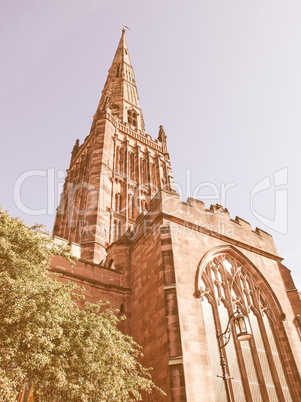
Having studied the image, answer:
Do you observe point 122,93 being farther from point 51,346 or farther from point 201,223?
point 51,346

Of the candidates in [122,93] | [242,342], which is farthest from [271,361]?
[122,93]

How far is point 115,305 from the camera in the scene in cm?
1233

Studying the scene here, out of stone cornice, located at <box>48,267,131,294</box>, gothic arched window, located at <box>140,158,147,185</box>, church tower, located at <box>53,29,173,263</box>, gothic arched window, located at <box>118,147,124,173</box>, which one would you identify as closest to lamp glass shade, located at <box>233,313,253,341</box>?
stone cornice, located at <box>48,267,131,294</box>

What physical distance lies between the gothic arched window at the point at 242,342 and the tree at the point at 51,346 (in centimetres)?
319

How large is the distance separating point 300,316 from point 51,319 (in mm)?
9149

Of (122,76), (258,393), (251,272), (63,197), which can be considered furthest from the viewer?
(122,76)

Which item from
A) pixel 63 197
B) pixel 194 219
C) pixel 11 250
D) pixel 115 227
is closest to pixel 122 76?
pixel 63 197

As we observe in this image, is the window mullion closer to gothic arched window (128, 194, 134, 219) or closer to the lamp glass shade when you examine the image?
the lamp glass shade

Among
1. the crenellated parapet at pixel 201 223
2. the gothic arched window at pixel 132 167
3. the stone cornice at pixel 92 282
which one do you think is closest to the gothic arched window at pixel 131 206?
the gothic arched window at pixel 132 167

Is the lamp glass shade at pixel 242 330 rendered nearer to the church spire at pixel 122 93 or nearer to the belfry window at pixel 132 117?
the church spire at pixel 122 93

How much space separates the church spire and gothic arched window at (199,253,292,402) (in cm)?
2684

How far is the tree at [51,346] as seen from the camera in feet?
21.4

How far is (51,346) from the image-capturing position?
21.5 ft

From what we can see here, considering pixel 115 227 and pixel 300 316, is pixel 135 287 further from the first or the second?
pixel 115 227
